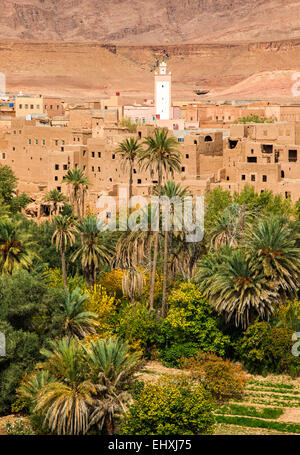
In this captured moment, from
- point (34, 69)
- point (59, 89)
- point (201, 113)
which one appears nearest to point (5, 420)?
point (201, 113)

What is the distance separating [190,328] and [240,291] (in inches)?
94.3

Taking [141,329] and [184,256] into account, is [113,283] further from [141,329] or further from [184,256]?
[141,329]

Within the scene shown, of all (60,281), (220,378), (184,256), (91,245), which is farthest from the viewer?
(184,256)

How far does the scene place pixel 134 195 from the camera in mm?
49844

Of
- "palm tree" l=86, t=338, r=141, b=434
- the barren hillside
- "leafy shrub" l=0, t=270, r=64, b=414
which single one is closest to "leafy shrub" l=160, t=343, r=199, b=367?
"leafy shrub" l=0, t=270, r=64, b=414

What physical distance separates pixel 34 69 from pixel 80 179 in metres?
141

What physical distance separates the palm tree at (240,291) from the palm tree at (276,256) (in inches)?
12.3

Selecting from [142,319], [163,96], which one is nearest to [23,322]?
[142,319]

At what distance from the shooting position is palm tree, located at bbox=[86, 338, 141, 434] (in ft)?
82.6

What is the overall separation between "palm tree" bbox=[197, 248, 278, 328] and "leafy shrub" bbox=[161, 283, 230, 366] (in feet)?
1.84

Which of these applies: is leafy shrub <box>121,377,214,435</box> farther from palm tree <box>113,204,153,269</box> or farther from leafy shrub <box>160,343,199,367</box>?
palm tree <box>113,204,153,269</box>

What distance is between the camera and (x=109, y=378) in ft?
83.8

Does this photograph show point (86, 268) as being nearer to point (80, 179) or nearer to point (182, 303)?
point (182, 303)

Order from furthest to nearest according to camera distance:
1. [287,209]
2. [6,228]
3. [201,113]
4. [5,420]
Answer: [201,113]
[287,209]
[6,228]
[5,420]
